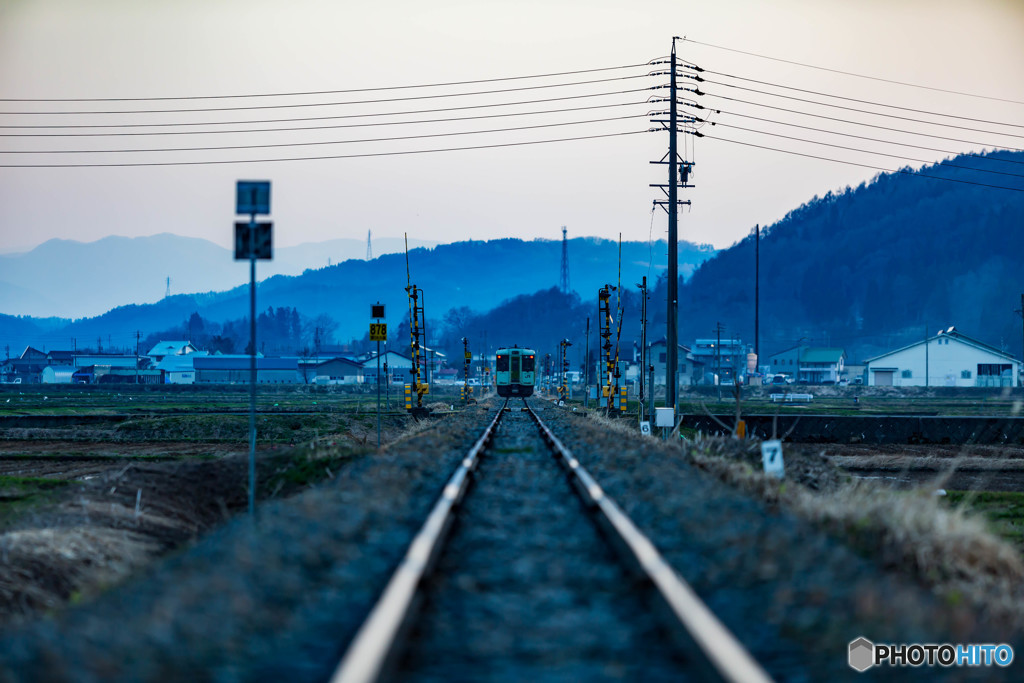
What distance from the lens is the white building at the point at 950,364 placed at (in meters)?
110

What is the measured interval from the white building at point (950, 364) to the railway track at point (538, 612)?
Result: 10803 centimetres

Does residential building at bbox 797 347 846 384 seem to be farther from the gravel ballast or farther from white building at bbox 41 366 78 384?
the gravel ballast

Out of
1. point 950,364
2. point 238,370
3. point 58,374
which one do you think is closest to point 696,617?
point 950,364

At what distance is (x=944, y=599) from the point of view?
20.7 ft

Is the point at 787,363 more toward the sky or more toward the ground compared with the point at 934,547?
more toward the sky

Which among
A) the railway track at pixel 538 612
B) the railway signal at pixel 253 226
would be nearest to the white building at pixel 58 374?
the railway signal at pixel 253 226

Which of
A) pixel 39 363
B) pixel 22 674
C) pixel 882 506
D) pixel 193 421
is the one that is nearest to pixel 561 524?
pixel 882 506

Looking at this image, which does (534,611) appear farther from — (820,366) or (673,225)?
(820,366)

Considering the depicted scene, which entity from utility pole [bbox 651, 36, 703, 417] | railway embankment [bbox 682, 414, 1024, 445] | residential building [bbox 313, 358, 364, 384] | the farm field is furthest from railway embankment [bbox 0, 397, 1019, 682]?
residential building [bbox 313, 358, 364, 384]

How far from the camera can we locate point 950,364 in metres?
113

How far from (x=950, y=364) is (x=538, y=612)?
118285mm

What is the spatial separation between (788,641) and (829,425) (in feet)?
107

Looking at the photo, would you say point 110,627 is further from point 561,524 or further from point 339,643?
point 561,524

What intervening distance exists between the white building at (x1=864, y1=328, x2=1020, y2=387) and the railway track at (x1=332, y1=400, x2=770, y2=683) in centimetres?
10803
